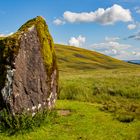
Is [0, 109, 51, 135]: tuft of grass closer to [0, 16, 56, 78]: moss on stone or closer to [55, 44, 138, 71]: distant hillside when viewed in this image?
[0, 16, 56, 78]: moss on stone

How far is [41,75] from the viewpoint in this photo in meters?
21.7

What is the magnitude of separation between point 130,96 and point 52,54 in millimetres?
11422

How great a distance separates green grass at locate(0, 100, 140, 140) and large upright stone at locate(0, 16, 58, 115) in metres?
1.47

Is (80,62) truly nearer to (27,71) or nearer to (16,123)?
(27,71)

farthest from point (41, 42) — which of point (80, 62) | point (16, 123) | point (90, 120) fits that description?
point (80, 62)

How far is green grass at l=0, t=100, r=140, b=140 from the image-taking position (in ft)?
62.0

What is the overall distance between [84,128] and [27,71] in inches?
185

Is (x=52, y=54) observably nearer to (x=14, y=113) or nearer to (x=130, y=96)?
(x=14, y=113)

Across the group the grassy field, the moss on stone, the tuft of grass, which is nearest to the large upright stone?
the moss on stone

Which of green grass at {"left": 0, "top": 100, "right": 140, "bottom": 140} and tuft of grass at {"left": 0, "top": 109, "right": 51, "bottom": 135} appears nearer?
green grass at {"left": 0, "top": 100, "right": 140, "bottom": 140}

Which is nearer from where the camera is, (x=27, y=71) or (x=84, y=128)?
(x=84, y=128)

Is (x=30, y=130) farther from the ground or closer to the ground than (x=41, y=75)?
closer to the ground

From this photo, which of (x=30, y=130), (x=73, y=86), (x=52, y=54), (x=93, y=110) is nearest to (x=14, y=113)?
(x=30, y=130)

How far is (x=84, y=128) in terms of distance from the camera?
798 inches
